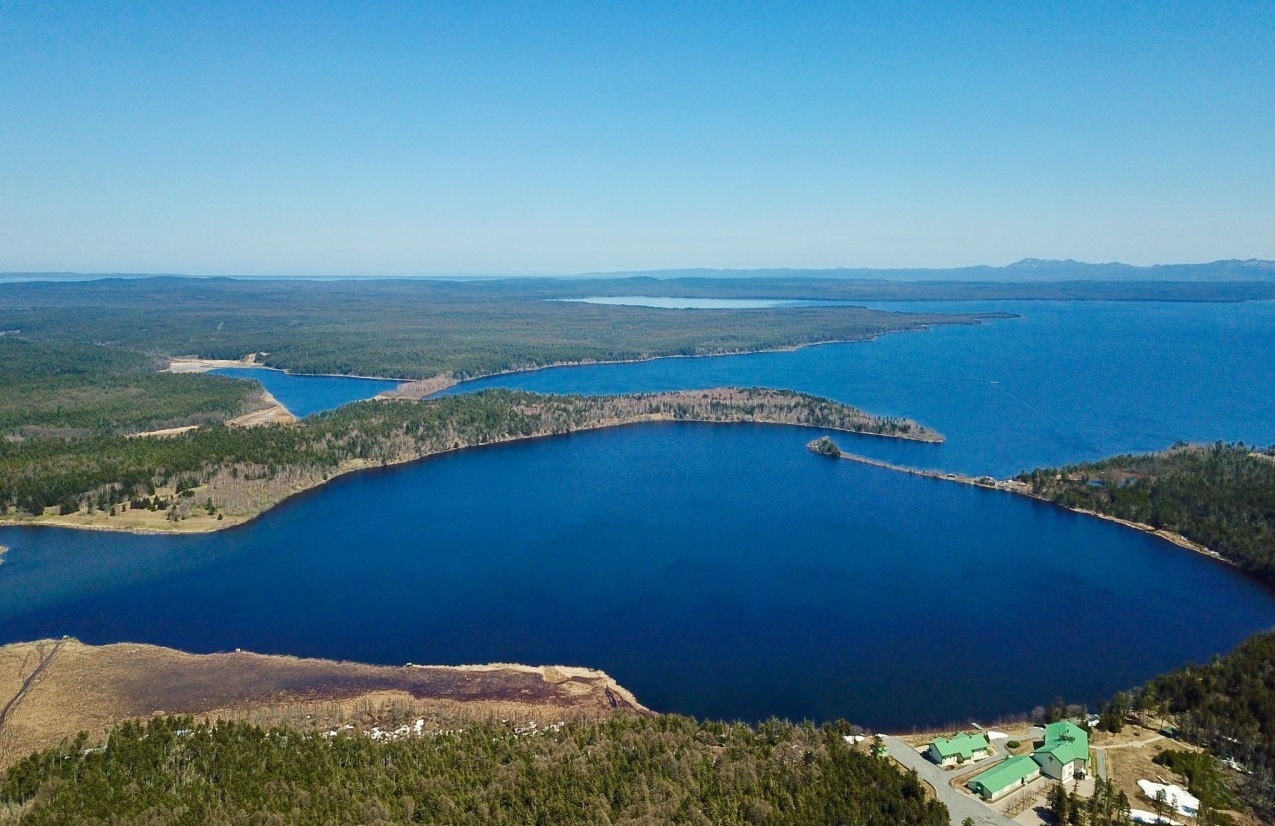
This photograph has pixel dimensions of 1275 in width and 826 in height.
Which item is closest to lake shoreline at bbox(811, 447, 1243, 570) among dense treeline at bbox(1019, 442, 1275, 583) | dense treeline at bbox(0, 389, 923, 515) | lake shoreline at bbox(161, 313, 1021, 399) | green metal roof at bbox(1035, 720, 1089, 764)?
dense treeline at bbox(1019, 442, 1275, 583)

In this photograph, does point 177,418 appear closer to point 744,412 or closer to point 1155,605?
point 744,412

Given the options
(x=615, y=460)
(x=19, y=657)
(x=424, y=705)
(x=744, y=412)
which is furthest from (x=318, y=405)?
(x=424, y=705)

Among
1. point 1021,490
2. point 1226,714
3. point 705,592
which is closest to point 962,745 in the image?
point 1226,714

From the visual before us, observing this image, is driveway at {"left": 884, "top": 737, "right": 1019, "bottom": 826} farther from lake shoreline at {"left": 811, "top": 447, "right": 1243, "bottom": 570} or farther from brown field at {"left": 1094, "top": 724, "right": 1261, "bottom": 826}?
lake shoreline at {"left": 811, "top": 447, "right": 1243, "bottom": 570}

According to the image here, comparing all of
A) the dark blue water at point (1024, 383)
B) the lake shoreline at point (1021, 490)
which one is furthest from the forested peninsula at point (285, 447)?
the lake shoreline at point (1021, 490)

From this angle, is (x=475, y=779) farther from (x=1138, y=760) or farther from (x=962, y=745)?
(x=1138, y=760)

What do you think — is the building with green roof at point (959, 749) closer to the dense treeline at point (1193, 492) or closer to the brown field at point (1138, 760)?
the brown field at point (1138, 760)
